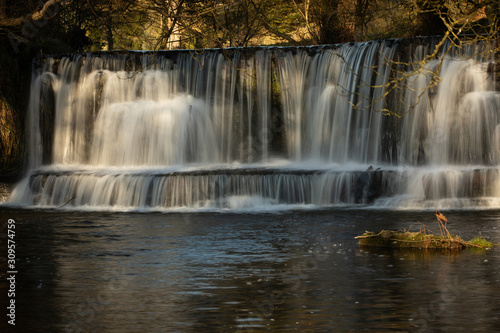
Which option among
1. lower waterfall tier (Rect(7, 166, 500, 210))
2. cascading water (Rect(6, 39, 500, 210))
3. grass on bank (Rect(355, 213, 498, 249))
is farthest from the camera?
cascading water (Rect(6, 39, 500, 210))

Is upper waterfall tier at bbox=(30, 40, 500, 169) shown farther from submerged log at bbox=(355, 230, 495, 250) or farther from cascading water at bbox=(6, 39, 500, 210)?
submerged log at bbox=(355, 230, 495, 250)

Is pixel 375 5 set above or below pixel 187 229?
above

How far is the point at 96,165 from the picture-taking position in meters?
25.4

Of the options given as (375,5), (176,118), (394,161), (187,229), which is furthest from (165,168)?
(375,5)

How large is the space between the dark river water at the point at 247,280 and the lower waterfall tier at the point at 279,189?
8.22 ft

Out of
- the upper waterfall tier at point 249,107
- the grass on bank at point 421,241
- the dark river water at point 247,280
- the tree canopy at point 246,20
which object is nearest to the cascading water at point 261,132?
the upper waterfall tier at point 249,107

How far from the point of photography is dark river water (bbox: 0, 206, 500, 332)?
8648 mm

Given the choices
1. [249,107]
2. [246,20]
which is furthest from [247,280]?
[246,20]

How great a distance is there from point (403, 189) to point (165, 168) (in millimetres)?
6671

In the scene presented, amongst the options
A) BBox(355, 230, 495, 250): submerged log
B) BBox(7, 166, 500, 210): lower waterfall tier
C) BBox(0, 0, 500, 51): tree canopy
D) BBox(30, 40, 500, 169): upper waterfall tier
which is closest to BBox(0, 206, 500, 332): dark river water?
BBox(355, 230, 495, 250): submerged log

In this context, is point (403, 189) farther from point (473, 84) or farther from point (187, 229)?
point (187, 229)

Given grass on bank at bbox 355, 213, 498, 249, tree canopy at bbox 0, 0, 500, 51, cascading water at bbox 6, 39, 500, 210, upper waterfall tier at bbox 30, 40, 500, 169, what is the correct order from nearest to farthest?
grass on bank at bbox 355, 213, 498, 249, cascading water at bbox 6, 39, 500, 210, upper waterfall tier at bbox 30, 40, 500, 169, tree canopy at bbox 0, 0, 500, 51

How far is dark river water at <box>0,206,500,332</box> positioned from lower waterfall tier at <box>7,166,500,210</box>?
2.51 m

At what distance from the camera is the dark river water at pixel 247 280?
865 cm
